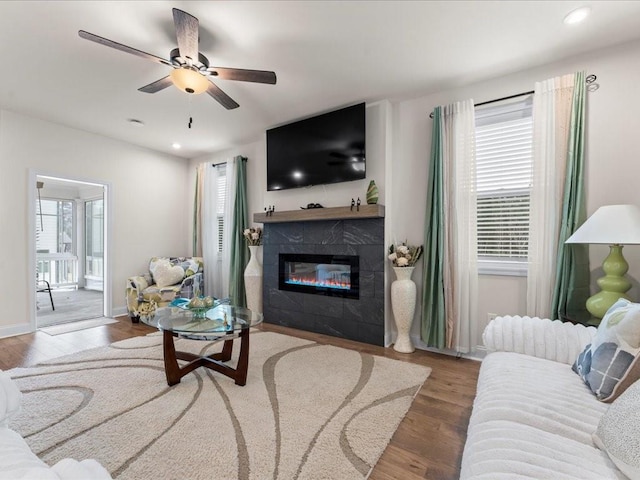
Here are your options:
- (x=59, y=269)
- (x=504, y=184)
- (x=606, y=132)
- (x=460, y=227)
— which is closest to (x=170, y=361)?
(x=460, y=227)

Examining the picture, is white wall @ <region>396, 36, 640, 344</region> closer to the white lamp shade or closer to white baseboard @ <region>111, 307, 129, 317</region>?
the white lamp shade

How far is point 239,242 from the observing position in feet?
14.5

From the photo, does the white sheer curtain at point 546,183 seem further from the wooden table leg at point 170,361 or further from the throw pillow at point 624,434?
the wooden table leg at point 170,361

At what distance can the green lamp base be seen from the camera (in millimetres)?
1956

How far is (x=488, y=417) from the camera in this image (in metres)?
1.12

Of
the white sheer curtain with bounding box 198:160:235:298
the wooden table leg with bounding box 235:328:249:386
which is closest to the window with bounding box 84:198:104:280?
the white sheer curtain with bounding box 198:160:235:298

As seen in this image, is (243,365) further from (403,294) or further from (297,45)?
(297,45)

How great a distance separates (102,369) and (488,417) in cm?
283

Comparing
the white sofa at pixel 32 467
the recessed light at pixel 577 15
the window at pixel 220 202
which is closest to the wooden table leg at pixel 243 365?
the white sofa at pixel 32 467

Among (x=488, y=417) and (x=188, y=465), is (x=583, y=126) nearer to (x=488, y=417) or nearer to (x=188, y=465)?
(x=488, y=417)

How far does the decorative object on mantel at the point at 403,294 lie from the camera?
116 inches

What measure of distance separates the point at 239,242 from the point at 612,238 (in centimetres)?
399

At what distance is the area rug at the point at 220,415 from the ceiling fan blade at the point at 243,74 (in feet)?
7.53

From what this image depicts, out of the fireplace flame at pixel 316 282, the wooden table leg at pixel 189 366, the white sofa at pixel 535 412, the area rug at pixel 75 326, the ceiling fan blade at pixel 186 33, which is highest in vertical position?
the ceiling fan blade at pixel 186 33
